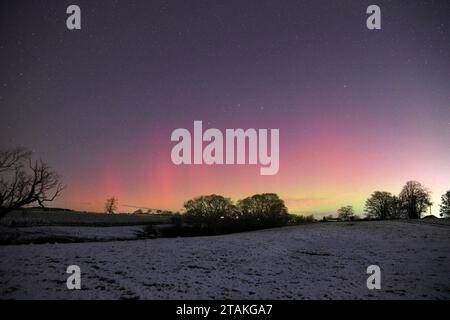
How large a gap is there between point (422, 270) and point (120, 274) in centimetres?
1901

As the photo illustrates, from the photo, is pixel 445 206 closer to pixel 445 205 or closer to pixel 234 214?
pixel 445 205

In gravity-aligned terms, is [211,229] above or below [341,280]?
below

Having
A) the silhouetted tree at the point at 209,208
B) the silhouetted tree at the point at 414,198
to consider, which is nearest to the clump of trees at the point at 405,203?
the silhouetted tree at the point at 414,198

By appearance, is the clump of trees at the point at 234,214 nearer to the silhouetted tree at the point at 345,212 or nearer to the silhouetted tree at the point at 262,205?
the silhouetted tree at the point at 262,205

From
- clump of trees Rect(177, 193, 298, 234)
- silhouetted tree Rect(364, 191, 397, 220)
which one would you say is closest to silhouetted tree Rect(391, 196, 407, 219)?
silhouetted tree Rect(364, 191, 397, 220)

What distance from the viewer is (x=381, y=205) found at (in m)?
87.1

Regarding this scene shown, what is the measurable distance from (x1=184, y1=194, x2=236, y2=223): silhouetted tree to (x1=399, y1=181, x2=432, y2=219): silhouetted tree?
160 ft

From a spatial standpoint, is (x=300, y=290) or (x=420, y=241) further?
(x=420, y=241)

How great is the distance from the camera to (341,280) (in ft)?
56.0

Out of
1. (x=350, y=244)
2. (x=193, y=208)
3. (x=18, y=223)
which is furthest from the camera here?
(x=193, y=208)
